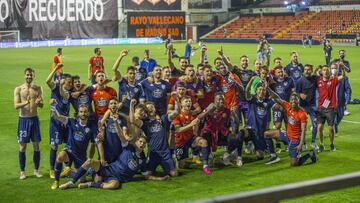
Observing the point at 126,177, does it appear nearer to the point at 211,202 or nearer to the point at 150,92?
the point at 150,92

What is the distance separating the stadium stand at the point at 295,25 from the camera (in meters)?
63.4

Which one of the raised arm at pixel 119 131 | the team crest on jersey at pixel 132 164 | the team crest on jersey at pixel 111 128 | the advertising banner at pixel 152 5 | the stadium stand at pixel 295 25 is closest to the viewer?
the raised arm at pixel 119 131

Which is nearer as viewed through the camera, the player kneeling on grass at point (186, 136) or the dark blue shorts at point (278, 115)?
the player kneeling on grass at point (186, 136)

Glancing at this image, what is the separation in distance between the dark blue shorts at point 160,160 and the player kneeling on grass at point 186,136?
71 cm

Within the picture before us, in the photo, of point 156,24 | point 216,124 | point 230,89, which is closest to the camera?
point 216,124

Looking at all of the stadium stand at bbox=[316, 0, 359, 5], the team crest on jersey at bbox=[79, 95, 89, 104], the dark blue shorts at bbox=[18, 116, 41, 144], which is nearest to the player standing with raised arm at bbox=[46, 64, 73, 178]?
the team crest on jersey at bbox=[79, 95, 89, 104]

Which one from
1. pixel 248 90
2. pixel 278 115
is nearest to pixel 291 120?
pixel 278 115

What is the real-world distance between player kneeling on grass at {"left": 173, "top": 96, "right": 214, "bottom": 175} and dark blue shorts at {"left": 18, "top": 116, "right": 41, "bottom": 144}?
2.70 meters

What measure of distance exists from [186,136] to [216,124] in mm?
698

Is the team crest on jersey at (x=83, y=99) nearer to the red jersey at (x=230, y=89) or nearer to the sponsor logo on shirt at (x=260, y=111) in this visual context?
the red jersey at (x=230, y=89)

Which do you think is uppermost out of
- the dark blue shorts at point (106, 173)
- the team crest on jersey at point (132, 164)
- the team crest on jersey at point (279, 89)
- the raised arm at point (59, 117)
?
the team crest on jersey at point (279, 89)

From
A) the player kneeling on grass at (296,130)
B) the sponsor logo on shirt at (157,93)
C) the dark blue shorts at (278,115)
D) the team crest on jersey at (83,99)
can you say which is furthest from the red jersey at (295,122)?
the team crest on jersey at (83,99)

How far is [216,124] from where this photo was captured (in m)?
11.7

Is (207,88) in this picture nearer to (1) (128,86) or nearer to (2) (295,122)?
(1) (128,86)
